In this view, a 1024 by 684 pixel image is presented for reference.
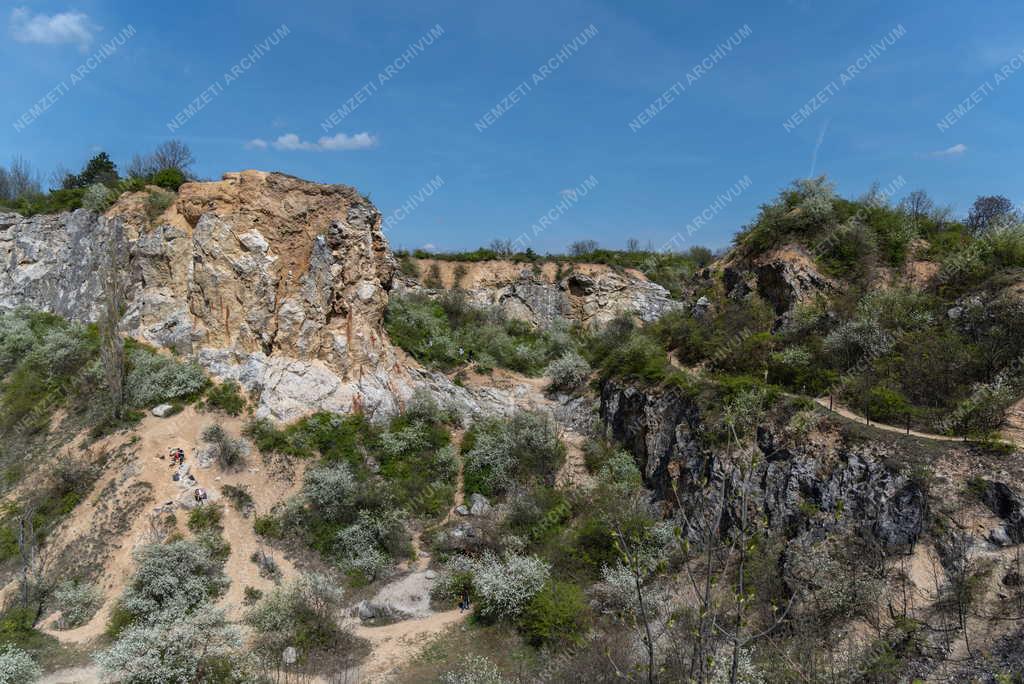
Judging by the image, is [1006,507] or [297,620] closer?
[1006,507]

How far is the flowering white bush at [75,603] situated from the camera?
38.8ft

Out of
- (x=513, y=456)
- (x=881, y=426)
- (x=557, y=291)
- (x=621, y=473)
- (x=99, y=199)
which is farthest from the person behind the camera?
(x=557, y=291)

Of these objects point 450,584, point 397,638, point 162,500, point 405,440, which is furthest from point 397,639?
point 162,500

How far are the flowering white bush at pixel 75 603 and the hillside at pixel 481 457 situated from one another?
0.20ft

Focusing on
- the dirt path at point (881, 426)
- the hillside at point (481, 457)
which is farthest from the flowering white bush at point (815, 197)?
the dirt path at point (881, 426)

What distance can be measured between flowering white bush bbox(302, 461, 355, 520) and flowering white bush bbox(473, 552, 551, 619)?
4.63 meters

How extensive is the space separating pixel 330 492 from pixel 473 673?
7.23 metres

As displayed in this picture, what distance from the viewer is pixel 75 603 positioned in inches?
476

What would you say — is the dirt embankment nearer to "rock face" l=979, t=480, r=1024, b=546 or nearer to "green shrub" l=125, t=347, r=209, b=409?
"green shrub" l=125, t=347, r=209, b=409

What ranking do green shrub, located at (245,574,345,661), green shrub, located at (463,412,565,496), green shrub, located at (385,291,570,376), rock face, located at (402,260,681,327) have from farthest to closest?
rock face, located at (402,260,681,327), green shrub, located at (385,291,570,376), green shrub, located at (463,412,565,496), green shrub, located at (245,574,345,661)

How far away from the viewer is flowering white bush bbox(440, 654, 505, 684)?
9.01 metres

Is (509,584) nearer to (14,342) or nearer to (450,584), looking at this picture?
(450,584)

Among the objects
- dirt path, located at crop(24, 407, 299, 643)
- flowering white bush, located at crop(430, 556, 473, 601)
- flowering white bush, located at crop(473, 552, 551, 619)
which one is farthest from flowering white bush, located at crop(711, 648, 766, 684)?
dirt path, located at crop(24, 407, 299, 643)

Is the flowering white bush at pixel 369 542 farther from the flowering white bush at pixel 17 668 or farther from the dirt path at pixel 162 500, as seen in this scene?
the flowering white bush at pixel 17 668
